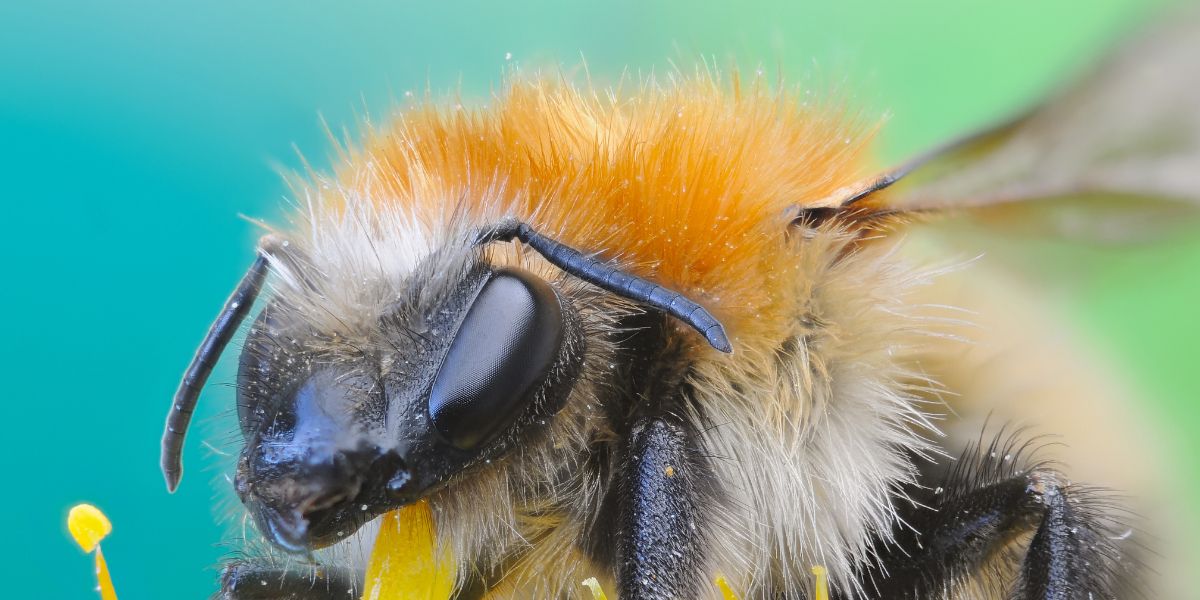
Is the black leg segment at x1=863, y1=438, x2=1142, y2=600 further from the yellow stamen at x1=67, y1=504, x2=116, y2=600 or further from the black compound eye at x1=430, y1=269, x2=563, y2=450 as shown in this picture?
the yellow stamen at x1=67, y1=504, x2=116, y2=600

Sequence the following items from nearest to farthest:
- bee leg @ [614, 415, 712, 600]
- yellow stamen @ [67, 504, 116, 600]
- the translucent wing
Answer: the translucent wing → bee leg @ [614, 415, 712, 600] → yellow stamen @ [67, 504, 116, 600]

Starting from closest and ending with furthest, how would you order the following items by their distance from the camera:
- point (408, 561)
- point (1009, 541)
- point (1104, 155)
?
point (1104, 155) < point (408, 561) < point (1009, 541)

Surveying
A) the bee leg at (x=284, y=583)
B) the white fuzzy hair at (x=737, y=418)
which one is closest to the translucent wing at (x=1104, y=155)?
the white fuzzy hair at (x=737, y=418)

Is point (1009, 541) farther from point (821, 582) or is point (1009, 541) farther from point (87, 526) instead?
point (87, 526)

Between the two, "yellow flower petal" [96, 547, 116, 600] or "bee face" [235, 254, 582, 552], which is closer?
"bee face" [235, 254, 582, 552]

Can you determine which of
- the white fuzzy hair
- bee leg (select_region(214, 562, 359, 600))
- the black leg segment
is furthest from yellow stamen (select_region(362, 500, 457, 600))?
the black leg segment

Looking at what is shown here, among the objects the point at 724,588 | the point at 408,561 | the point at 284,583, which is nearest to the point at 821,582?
the point at 724,588
